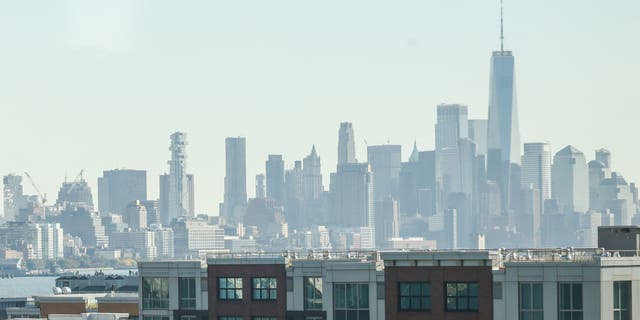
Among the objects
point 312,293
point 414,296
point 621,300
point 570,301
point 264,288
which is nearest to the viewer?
point 621,300

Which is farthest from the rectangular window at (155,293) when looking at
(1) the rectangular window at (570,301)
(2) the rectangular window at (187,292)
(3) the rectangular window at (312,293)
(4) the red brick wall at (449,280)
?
(1) the rectangular window at (570,301)

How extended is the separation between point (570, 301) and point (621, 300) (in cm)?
180

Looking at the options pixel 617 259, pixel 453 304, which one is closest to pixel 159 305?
pixel 453 304

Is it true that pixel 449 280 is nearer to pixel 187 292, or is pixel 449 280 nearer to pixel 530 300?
pixel 530 300

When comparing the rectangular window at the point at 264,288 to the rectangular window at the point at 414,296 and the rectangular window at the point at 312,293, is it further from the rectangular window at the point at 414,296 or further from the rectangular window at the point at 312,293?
the rectangular window at the point at 414,296

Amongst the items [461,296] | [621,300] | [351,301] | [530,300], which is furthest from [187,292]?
[621,300]

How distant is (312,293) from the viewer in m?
78.2

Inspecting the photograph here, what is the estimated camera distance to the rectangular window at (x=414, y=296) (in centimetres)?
6956

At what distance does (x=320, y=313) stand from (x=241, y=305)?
3634 millimetres

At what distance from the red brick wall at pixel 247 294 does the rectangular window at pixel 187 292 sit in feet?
3.82

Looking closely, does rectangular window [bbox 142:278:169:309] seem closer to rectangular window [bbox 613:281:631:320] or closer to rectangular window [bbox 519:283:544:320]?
rectangular window [bbox 519:283:544:320]

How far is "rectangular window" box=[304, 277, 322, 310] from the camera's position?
78.0 m

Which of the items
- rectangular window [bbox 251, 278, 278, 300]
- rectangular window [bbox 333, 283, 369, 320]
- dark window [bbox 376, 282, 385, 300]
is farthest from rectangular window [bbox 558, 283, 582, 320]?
rectangular window [bbox 251, 278, 278, 300]

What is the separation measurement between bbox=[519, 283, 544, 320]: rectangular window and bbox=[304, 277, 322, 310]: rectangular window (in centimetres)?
1124
